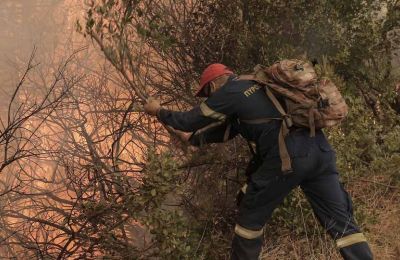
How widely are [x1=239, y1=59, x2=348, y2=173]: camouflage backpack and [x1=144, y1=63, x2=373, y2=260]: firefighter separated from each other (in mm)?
55

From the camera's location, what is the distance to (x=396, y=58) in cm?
614

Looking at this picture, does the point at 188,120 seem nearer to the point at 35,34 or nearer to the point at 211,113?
the point at 211,113

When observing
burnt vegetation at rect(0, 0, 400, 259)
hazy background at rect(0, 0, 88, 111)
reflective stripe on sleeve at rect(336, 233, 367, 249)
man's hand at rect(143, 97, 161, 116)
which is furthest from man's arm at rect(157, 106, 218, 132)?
hazy background at rect(0, 0, 88, 111)

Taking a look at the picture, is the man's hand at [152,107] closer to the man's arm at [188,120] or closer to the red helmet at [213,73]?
the man's arm at [188,120]

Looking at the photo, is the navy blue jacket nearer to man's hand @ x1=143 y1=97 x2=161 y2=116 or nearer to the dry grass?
man's hand @ x1=143 y1=97 x2=161 y2=116

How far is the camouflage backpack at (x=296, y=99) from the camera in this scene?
3191 millimetres

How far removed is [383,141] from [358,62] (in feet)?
3.25

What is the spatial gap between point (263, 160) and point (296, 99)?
50 cm

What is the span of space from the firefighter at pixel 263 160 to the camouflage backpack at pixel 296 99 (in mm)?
55

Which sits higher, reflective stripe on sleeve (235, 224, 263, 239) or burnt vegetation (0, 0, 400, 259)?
burnt vegetation (0, 0, 400, 259)

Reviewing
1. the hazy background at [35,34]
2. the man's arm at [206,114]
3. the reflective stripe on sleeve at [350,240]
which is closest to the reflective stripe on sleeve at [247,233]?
the reflective stripe on sleeve at [350,240]

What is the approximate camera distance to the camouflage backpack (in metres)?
3.19

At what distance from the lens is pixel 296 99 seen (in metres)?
3.20

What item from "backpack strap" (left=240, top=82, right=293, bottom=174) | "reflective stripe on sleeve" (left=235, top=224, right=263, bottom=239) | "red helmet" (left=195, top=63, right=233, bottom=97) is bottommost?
"reflective stripe on sleeve" (left=235, top=224, right=263, bottom=239)
